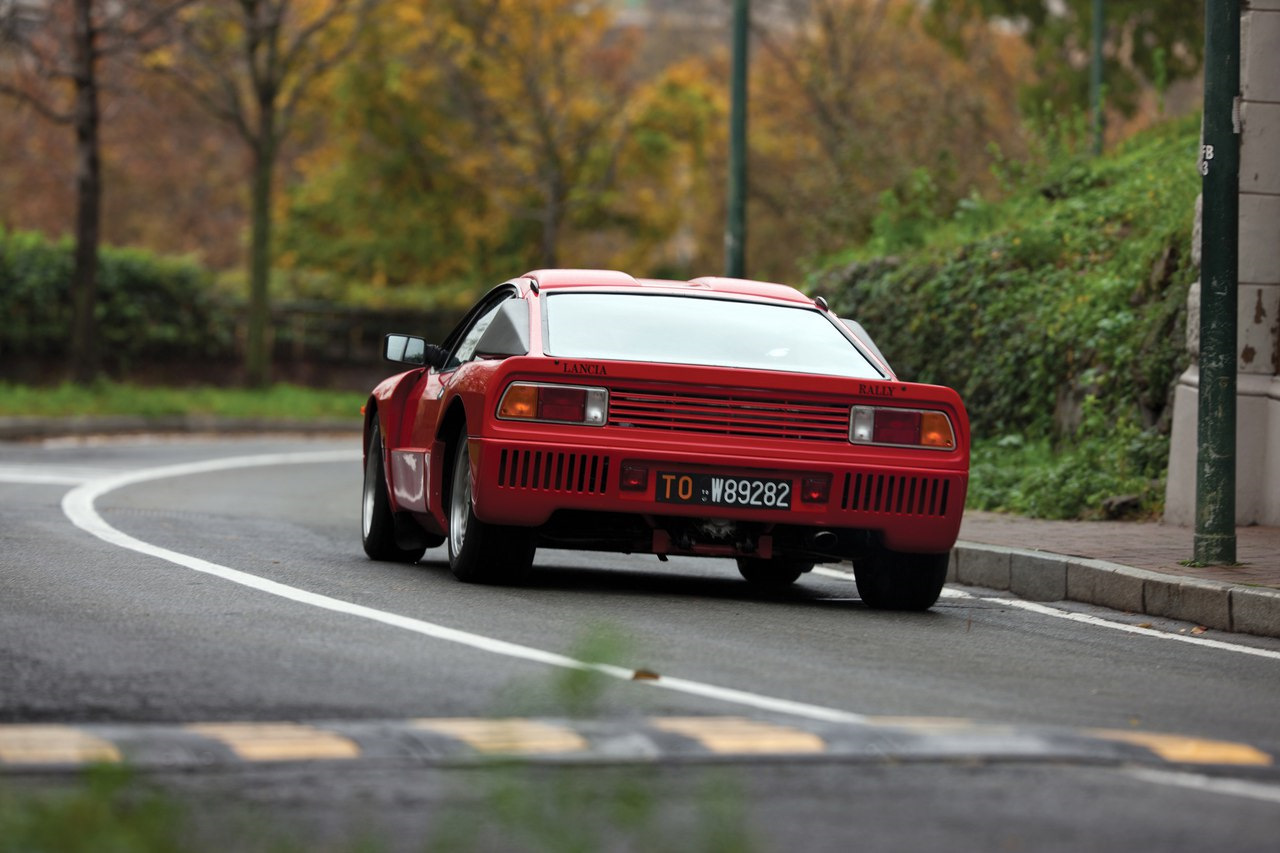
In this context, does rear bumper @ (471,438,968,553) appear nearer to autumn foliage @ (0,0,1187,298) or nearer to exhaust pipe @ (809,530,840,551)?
exhaust pipe @ (809,530,840,551)

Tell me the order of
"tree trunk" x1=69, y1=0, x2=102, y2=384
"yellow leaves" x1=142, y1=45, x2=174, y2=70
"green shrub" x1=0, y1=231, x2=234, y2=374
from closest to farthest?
"tree trunk" x1=69, y1=0, x2=102, y2=384 → "yellow leaves" x1=142, y1=45, x2=174, y2=70 → "green shrub" x1=0, y1=231, x2=234, y2=374

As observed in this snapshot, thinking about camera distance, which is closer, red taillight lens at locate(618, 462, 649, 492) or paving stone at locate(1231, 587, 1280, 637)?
red taillight lens at locate(618, 462, 649, 492)

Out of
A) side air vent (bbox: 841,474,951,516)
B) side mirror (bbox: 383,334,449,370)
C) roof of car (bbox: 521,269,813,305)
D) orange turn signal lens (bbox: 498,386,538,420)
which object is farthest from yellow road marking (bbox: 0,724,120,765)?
side mirror (bbox: 383,334,449,370)

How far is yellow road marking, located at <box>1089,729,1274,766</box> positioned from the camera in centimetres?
549

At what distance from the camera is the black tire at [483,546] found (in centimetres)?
940

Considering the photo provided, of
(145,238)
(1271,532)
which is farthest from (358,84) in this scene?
(1271,532)

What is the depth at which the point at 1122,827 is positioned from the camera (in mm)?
4621

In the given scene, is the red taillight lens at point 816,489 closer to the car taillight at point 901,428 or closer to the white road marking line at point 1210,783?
the car taillight at point 901,428

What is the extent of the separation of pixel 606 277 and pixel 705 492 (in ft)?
6.12

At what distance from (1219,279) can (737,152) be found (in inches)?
396

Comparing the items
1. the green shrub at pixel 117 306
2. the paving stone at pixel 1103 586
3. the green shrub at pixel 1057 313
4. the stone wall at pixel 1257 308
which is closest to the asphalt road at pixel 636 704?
the paving stone at pixel 1103 586

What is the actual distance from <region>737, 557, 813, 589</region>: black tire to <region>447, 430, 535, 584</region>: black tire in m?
2.00

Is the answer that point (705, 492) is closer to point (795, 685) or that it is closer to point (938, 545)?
point (938, 545)

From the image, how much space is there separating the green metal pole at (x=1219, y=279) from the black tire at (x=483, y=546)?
350 cm
